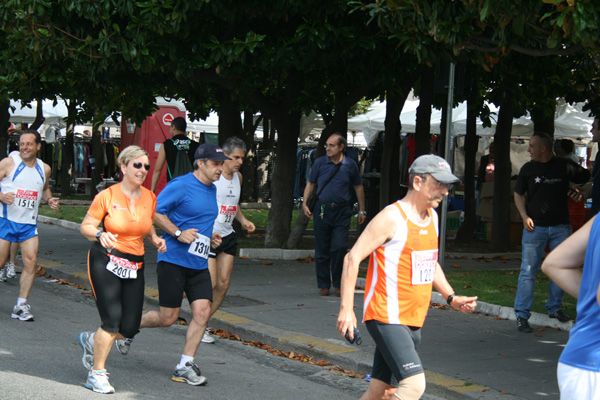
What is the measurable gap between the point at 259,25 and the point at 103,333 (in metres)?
7.90

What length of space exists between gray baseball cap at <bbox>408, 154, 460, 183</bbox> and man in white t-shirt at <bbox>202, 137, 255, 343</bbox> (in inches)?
135

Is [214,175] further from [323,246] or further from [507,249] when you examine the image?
[507,249]

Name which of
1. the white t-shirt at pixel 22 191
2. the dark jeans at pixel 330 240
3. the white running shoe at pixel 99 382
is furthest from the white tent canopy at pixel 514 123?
the white running shoe at pixel 99 382

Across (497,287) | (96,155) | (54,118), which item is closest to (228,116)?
(497,287)

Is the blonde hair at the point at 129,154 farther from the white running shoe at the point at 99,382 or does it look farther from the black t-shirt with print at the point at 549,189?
the black t-shirt with print at the point at 549,189

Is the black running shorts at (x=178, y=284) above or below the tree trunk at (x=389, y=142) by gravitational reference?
below

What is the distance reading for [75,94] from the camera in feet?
50.5

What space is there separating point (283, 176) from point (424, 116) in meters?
2.73

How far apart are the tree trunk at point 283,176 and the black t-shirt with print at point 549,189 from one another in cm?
677

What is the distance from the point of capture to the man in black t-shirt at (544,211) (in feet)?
28.5

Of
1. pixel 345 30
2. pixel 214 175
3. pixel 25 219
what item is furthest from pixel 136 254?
pixel 345 30

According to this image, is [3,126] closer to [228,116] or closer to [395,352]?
[228,116]

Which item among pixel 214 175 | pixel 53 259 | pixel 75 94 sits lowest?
pixel 53 259

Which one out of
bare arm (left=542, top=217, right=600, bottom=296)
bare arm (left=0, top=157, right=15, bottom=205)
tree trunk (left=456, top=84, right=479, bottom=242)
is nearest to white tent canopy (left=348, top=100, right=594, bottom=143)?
tree trunk (left=456, top=84, right=479, bottom=242)
